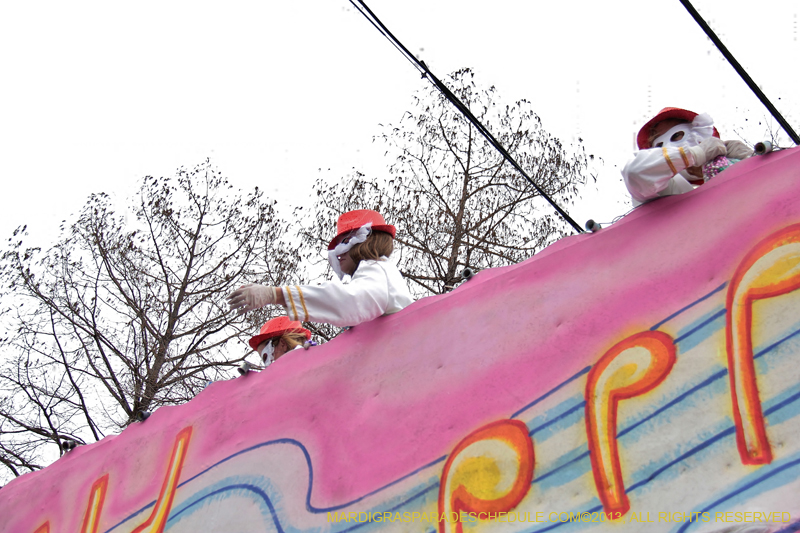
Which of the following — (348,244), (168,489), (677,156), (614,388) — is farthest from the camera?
(168,489)

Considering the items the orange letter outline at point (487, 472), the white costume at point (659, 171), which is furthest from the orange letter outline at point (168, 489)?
the white costume at point (659, 171)

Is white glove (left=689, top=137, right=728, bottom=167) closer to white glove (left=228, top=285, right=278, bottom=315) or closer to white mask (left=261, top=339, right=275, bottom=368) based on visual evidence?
white glove (left=228, top=285, right=278, bottom=315)

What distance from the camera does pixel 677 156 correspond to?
2.07m

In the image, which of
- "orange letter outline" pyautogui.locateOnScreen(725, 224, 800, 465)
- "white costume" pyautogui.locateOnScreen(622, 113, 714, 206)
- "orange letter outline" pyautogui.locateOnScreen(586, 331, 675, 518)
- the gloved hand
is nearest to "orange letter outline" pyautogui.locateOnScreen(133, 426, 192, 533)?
"orange letter outline" pyautogui.locateOnScreen(586, 331, 675, 518)

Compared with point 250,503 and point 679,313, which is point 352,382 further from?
point 679,313

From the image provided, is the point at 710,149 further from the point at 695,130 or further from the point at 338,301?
the point at 338,301

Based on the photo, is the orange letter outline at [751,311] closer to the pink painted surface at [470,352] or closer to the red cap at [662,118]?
the pink painted surface at [470,352]

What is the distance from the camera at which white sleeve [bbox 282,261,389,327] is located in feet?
8.25

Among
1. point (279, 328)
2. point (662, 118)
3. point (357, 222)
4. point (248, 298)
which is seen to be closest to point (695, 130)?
point (662, 118)

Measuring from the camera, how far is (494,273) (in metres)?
2.46

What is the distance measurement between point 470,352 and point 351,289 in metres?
0.50

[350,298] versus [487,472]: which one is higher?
[350,298]

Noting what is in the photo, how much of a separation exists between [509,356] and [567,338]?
203mm

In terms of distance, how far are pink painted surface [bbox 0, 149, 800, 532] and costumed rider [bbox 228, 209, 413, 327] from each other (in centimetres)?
12
